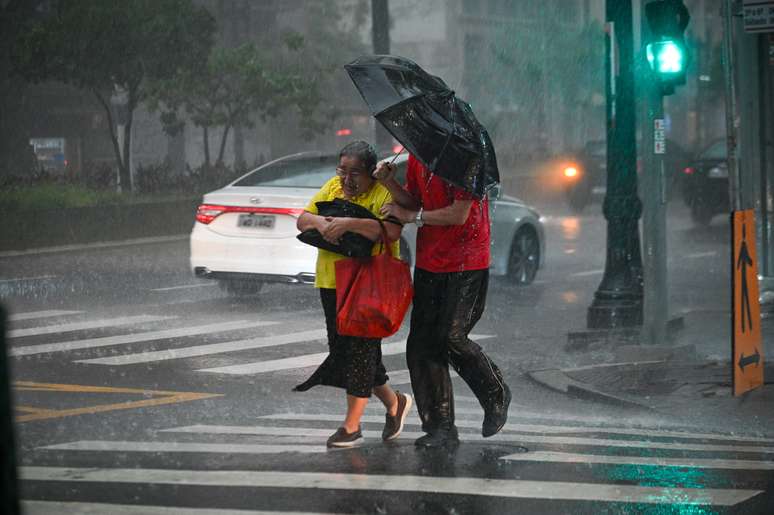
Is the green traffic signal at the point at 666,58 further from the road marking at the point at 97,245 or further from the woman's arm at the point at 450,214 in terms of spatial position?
the road marking at the point at 97,245

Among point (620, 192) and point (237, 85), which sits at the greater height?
point (237, 85)

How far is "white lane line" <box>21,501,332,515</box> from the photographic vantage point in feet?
18.8

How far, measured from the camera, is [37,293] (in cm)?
1592

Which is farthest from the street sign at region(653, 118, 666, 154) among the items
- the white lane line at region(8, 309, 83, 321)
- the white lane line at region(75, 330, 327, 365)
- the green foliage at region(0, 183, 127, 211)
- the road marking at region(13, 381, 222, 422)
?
the green foliage at region(0, 183, 127, 211)

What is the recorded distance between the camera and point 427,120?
6.97 metres

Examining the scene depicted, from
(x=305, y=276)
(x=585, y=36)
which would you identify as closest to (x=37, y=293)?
(x=305, y=276)

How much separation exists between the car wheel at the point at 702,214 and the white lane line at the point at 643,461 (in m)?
20.7

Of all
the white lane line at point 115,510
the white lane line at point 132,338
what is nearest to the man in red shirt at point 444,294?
the white lane line at point 115,510

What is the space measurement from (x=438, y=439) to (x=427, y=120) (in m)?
1.56

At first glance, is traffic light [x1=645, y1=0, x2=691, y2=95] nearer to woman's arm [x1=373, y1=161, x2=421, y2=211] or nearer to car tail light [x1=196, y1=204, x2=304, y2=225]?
car tail light [x1=196, y1=204, x2=304, y2=225]

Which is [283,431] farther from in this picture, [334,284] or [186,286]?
[186,286]

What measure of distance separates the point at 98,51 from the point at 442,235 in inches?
824

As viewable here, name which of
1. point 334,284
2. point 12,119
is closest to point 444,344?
point 334,284

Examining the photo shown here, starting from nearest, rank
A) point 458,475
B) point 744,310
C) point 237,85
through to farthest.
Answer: point 458,475, point 744,310, point 237,85
